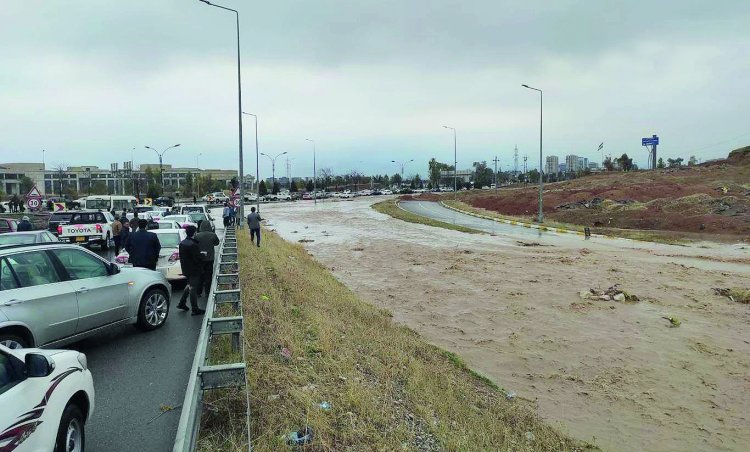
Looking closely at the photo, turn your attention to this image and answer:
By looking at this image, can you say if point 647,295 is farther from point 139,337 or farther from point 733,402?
point 139,337

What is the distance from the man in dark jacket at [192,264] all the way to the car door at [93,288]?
6.49ft

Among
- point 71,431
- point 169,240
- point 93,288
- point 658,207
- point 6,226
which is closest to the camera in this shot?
point 71,431

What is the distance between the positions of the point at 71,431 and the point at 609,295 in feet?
47.2

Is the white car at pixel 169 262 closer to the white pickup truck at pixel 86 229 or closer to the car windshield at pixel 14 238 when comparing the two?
the car windshield at pixel 14 238

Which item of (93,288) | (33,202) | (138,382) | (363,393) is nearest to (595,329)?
(363,393)

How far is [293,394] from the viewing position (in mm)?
5547

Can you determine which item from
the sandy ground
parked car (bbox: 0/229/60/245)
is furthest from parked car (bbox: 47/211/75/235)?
the sandy ground

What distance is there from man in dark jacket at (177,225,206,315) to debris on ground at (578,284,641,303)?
34.9ft

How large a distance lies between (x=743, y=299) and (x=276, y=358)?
1422 cm

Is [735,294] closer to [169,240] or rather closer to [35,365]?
[169,240]

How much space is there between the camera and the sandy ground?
755 centimetres

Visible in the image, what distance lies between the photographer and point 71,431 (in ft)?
14.3

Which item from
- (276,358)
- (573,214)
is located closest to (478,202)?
(573,214)

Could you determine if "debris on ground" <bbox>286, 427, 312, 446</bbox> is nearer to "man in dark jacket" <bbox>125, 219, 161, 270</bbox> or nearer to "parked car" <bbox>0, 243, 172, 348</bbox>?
"parked car" <bbox>0, 243, 172, 348</bbox>
